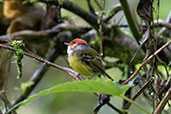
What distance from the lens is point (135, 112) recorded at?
404 cm

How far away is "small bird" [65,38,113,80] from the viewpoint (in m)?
2.08

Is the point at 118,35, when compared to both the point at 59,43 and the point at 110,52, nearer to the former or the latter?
the point at 110,52

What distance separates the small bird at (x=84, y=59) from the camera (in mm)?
2078

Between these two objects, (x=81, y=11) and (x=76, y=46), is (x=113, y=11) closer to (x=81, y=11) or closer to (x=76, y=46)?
(x=81, y=11)

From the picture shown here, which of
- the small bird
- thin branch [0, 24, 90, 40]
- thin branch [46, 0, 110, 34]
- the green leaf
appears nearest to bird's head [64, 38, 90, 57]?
the small bird

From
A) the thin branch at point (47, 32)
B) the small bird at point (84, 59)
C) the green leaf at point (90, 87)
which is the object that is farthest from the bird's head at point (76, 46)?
the green leaf at point (90, 87)

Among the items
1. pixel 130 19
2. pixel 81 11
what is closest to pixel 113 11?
pixel 81 11

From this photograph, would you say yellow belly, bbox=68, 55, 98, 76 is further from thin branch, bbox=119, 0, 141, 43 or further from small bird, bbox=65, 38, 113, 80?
thin branch, bbox=119, 0, 141, 43

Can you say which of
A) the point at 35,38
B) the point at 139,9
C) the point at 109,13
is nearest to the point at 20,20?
the point at 35,38

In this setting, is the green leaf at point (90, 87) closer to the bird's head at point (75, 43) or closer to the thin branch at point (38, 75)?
the bird's head at point (75, 43)

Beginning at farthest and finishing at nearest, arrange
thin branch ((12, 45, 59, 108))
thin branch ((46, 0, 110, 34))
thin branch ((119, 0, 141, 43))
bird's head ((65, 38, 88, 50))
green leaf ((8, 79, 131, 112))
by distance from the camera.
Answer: thin branch ((12, 45, 59, 108)) < thin branch ((46, 0, 110, 34)) < bird's head ((65, 38, 88, 50)) < thin branch ((119, 0, 141, 43)) < green leaf ((8, 79, 131, 112))

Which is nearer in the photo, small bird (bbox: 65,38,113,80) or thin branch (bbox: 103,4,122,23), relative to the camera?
small bird (bbox: 65,38,113,80)

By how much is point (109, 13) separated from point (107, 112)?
78.8 inches

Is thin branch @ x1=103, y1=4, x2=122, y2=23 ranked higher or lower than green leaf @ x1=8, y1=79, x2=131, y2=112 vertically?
lower
